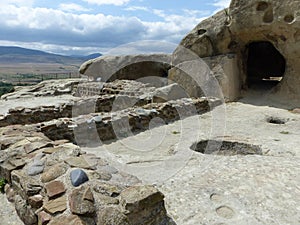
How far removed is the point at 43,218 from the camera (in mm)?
3268

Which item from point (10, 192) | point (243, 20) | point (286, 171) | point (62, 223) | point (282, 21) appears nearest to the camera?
point (62, 223)

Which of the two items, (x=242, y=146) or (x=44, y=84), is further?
(x=44, y=84)

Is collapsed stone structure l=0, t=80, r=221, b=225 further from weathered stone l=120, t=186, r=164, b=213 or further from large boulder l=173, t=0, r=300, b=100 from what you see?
large boulder l=173, t=0, r=300, b=100

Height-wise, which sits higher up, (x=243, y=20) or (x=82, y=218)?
(x=243, y=20)

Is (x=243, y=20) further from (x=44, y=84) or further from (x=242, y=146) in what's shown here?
(x=44, y=84)

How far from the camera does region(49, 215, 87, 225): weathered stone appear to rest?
3050mm

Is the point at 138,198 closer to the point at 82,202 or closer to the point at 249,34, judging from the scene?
the point at 82,202

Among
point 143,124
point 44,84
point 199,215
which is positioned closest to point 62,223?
point 199,215

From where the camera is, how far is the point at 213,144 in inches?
285

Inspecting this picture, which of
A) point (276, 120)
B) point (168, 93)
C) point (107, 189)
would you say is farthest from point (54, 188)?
point (168, 93)

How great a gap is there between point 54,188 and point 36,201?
0.29 m

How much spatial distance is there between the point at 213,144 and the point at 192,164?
1.79 metres

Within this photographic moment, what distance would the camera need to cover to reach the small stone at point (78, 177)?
11.3 ft

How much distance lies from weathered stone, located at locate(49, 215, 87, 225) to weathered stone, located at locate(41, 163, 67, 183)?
2.27ft
